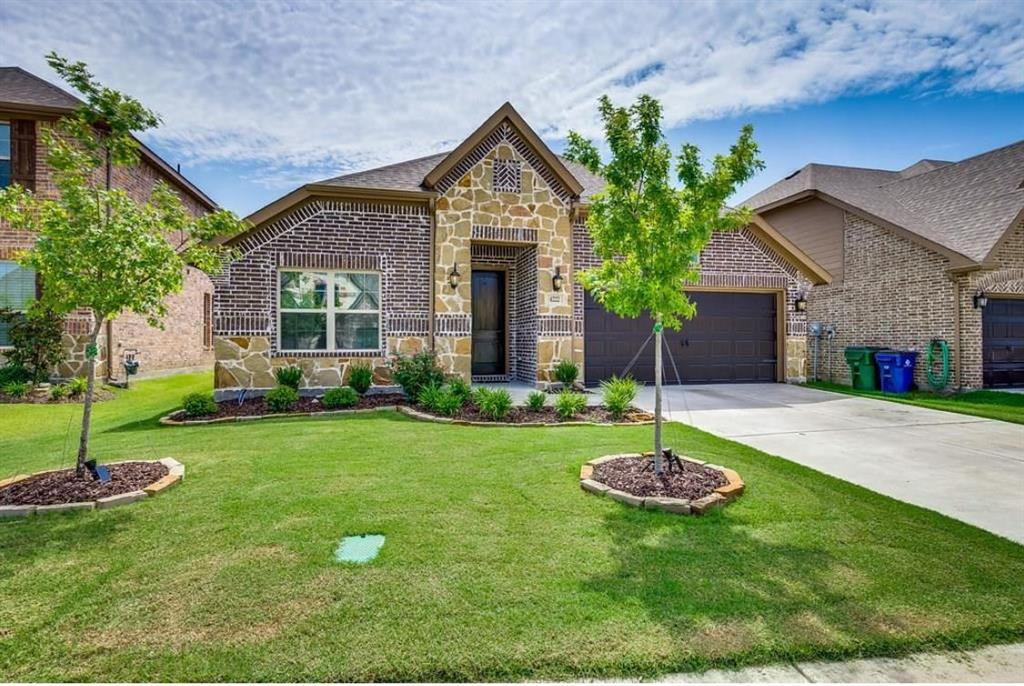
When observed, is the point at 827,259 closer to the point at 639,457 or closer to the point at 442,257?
the point at 442,257

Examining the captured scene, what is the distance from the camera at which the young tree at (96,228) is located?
4.44 meters

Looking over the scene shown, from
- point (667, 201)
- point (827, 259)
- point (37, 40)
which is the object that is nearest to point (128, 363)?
point (37, 40)

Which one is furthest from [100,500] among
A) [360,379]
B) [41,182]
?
[41,182]

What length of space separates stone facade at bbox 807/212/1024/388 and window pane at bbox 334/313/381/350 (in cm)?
1206

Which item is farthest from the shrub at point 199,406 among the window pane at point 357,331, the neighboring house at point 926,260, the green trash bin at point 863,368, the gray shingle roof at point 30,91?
the green trash bin at point 863,368

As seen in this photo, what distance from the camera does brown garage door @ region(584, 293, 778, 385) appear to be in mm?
12203

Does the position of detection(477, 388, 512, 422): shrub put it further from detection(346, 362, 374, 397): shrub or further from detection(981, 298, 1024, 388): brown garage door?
detection(981, 298, 1024, 388): brown garage door

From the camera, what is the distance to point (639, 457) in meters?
5.47

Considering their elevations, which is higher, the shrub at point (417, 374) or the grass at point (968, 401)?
the shrub at point (417, 374)

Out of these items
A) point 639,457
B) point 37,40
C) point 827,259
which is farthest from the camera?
point 827,259

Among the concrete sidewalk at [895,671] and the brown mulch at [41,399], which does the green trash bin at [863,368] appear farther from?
the brown mulch at [41,399]

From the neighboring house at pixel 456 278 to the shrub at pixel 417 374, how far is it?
87cm

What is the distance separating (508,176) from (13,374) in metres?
11.4

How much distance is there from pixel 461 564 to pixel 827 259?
51.8 ft
